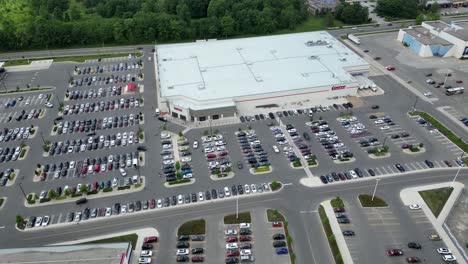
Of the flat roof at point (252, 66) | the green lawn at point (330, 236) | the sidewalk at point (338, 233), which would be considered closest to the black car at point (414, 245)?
the sidewalk at point (338, 233)

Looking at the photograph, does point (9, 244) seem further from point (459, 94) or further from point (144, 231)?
point (459, 94)

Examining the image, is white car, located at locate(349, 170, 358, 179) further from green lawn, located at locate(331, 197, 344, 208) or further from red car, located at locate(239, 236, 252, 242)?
red car, located at locate(239, 236, 252, 242)

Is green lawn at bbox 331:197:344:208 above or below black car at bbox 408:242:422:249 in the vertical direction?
above

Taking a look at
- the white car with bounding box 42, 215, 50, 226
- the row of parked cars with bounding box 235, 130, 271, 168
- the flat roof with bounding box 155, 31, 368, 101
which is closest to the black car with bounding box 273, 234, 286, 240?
the row of parked cars with bounding box 235, 130, 271, 168

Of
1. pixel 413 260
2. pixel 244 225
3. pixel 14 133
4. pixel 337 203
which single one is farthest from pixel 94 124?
pixel 413 260

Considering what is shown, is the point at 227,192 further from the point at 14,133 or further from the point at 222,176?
the point at 14,133

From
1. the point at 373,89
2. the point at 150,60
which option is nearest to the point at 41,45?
the point at 150,60
